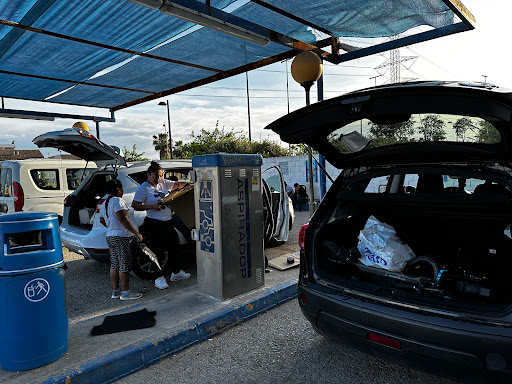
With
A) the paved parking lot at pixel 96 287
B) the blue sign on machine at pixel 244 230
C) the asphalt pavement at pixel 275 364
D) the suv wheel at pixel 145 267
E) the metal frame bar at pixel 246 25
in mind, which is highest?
the metal frame bar at pixel 246 25

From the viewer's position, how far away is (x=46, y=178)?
846 centimetres

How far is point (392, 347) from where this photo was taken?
2.21 metres

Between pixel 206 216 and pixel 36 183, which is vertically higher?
pixel 36 183

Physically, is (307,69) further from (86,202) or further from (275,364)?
(275,364)

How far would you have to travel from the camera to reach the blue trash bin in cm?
273

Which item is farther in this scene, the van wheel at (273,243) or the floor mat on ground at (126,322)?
the van wheel at (273,243)

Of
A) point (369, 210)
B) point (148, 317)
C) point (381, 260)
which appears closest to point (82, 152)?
point (148, 317)

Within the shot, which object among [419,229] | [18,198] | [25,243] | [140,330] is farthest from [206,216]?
[18,198]

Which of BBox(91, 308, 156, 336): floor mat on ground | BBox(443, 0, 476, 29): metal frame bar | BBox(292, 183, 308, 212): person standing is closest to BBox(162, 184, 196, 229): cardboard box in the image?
BBox(91, 308, 156, 336): floor mat on ground

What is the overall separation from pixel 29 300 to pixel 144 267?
2.23 m

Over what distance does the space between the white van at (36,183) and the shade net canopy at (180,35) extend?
1821 millimetres

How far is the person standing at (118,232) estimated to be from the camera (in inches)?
162

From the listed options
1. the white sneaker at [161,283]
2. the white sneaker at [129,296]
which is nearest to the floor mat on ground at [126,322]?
the white sneaker at [129,296]

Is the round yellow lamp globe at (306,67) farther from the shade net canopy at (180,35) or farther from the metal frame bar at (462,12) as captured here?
the metal frame bar at (462,12)
